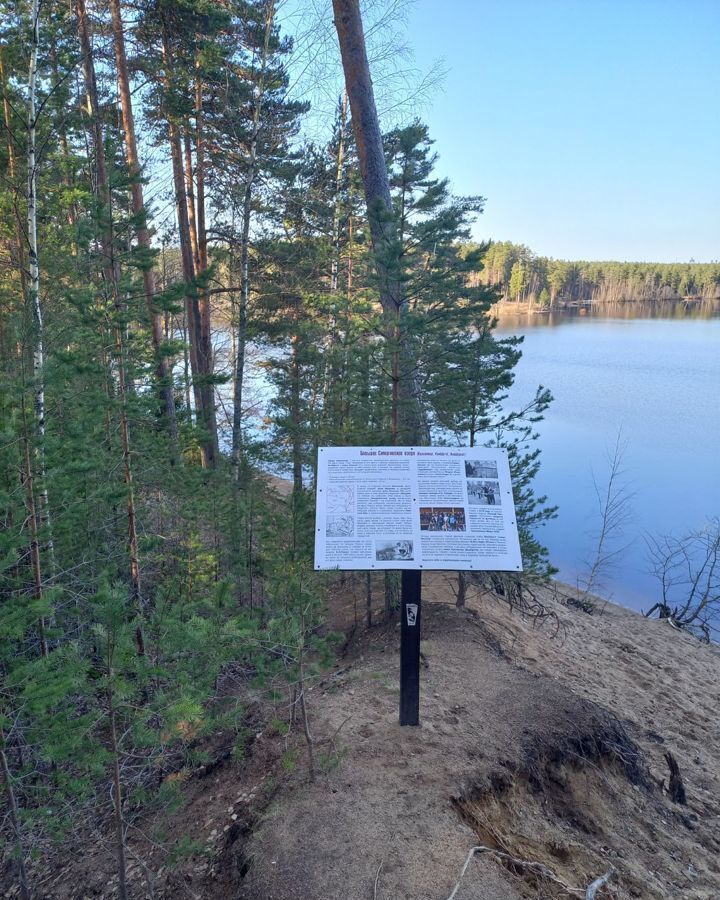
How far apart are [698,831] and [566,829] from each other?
1.30m

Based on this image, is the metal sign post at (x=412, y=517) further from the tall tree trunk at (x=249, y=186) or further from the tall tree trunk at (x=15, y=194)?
the tall tree trunk at (x=249, y=186)

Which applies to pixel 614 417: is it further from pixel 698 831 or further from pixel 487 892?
pixel 487 892

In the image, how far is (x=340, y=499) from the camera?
12.9 ft

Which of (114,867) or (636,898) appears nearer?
(636,898)

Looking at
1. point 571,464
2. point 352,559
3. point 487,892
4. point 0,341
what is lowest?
point 571,464

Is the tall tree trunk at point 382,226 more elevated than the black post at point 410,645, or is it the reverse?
the tall tree trunk at point 382,226

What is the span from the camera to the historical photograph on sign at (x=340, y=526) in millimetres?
3773

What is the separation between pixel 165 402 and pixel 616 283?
316 ft

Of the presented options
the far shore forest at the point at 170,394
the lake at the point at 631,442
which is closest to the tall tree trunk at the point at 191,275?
the far shore forest at the point at 170,394

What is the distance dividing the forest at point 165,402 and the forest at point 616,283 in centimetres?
6707

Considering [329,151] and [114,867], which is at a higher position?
[329,151]

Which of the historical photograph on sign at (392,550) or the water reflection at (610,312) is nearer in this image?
the historical photograph on sign at (392,550)

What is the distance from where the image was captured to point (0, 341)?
18.7ft

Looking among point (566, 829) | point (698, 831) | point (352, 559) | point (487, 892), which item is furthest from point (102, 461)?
point (698, 831)
